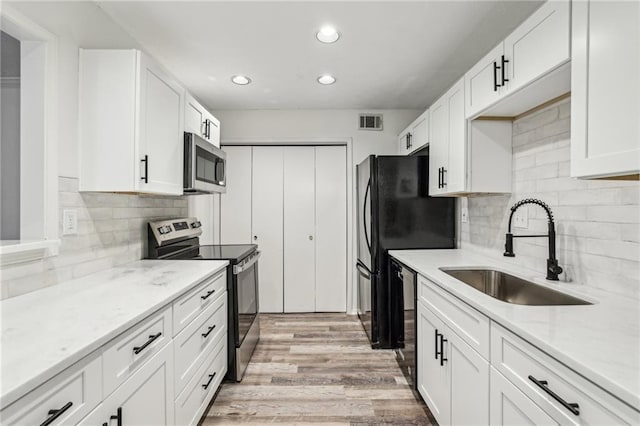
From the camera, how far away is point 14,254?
50.8 inches

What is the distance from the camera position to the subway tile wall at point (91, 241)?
1.37 m

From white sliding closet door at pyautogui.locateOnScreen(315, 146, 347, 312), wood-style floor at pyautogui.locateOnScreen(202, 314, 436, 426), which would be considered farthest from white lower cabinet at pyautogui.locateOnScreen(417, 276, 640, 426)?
white sliding closet door at pyautogui.locateOnScreen(315, 146, 347, 312)

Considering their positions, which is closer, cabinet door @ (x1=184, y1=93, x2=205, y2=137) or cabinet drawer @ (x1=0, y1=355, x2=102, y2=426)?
cabinet drawer @ (x1=0, y1=355, x2=102, y2=426)

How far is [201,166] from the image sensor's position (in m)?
2.38

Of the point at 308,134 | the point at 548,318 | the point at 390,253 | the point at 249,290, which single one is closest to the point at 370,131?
the point at 308,134

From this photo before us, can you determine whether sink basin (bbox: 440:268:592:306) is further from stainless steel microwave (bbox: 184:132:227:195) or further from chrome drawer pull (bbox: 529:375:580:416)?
stainless steel microwave (bbox: 184:132:227:195)

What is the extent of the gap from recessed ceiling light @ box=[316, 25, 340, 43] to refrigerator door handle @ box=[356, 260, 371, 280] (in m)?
1.93

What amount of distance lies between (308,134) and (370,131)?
0.73 m

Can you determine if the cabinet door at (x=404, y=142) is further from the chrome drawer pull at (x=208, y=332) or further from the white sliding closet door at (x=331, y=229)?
the chrome drawer pull at (x=208, y=332)

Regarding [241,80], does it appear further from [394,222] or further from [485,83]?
[485,83]

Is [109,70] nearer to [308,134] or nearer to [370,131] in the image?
[308,134]

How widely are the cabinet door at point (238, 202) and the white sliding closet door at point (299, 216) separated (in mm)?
461

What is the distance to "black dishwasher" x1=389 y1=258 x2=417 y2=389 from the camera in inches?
84.2

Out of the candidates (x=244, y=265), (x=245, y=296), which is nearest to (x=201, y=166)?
(x=244, y=265)
